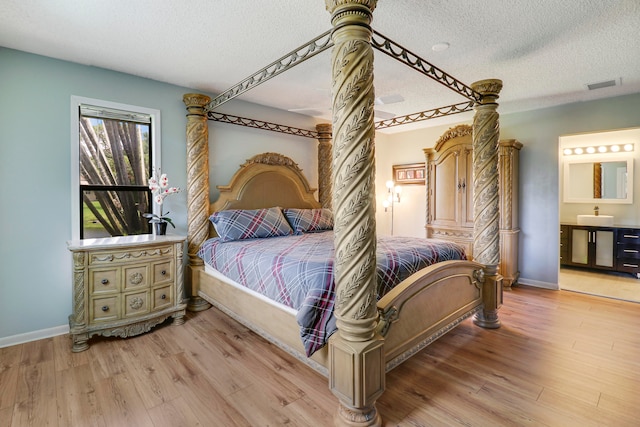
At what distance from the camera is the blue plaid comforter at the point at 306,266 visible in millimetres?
1849

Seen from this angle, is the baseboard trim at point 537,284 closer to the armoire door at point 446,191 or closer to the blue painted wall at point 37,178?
the armoire door at point 446,191

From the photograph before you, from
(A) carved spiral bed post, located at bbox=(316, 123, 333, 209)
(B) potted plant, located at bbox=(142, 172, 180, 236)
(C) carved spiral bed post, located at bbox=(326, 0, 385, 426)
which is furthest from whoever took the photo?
(A) carved spiral bed post, located at bbox=(316, 123, 333, 209)

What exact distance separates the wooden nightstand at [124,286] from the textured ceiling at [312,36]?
172cm

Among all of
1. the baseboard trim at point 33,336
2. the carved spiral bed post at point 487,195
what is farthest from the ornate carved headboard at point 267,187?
the carved spiral bed post at point 487,195

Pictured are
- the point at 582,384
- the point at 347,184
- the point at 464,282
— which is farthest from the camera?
the point at 464,282

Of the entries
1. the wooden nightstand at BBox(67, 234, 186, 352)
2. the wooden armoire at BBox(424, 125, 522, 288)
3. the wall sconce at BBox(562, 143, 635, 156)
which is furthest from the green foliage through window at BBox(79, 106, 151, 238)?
the wall sconce at BBox(562, 143, 635, 156)

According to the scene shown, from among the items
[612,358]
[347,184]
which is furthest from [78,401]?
[612,358]

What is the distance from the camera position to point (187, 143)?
3.48 m

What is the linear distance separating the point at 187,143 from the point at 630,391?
432 centimetres

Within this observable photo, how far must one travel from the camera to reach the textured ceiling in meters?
2.12

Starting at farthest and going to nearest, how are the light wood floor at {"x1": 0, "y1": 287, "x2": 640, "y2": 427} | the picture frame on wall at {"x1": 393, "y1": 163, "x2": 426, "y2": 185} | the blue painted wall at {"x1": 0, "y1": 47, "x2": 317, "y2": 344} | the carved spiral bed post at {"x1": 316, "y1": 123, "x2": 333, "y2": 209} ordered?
the picture frame on wall at {"x1": 393, "y1": 163, "x2": 426, "y2": 185} → the carved spiral bed post at {"x1": 316, "y1": 123, "x2": 333, "y2": 209} → the blue painted wall at {"x1": 0, "y1": 47, "x2": 317, "y2": 344} → the light wood floor at {"x1": 0, "y1": 287, "x2": 640, "y2": 427}

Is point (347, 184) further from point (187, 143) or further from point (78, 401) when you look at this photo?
point (187, 143)

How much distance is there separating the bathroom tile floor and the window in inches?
222

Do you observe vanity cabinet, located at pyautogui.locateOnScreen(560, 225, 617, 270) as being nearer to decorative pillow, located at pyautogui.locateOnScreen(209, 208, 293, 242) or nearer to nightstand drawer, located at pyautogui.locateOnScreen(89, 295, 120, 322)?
decorative pillow, located at pyautogui.locateOnScreen(209, 208, 293, 242)
